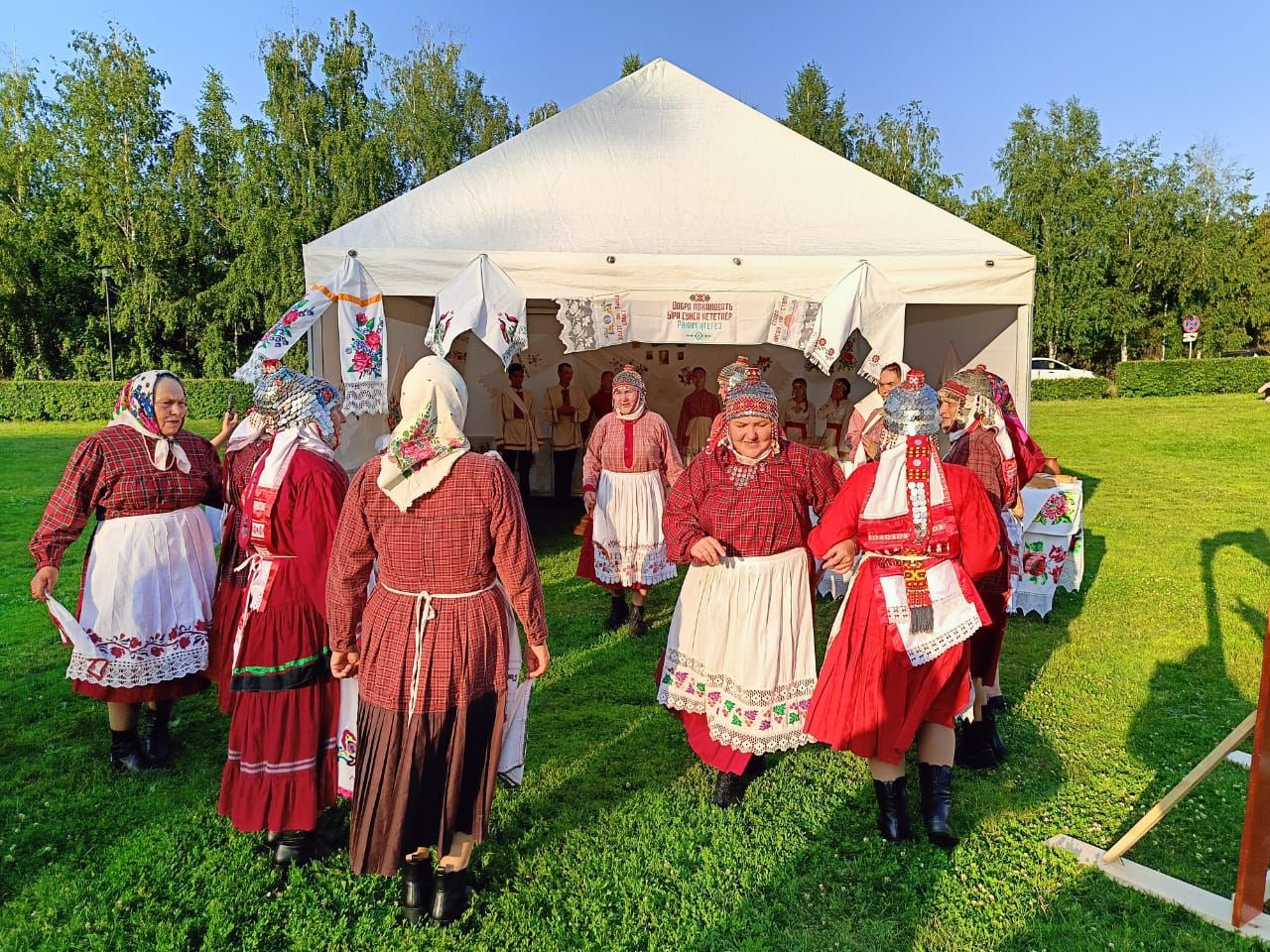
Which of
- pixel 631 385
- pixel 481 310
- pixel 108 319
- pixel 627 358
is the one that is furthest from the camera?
pixel 108 319

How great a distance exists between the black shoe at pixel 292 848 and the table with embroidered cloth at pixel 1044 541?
4595 millimetres

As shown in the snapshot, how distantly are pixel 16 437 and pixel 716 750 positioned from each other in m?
19.9

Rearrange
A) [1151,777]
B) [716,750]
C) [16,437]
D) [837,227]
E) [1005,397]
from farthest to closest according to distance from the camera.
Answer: [16,437]
[837,227]
[1005,397]
[1151,777]
[716,750]

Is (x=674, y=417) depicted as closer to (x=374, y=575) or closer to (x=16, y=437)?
(x=374, y=575)

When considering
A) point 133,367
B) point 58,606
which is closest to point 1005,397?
point 58,606

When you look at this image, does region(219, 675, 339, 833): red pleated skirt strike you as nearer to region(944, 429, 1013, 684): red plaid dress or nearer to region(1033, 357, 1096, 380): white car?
region(944, 429, 1013, 684): red plaid dress

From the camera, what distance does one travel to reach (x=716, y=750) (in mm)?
3145

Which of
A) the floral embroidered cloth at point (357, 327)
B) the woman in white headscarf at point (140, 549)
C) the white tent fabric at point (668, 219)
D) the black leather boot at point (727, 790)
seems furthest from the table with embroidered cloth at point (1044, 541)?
the woman in white headscarf at point (140, 549)

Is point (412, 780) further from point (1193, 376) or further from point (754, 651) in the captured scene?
point (1193, 376)

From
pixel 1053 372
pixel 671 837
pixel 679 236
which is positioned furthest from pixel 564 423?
pixel 1053 372

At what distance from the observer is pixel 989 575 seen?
3.20 metres

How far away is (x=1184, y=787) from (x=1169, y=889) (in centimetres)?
45

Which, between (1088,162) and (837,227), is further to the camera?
(1088,162)

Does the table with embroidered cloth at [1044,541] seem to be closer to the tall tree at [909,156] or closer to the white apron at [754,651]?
the white apron at [754,651]
